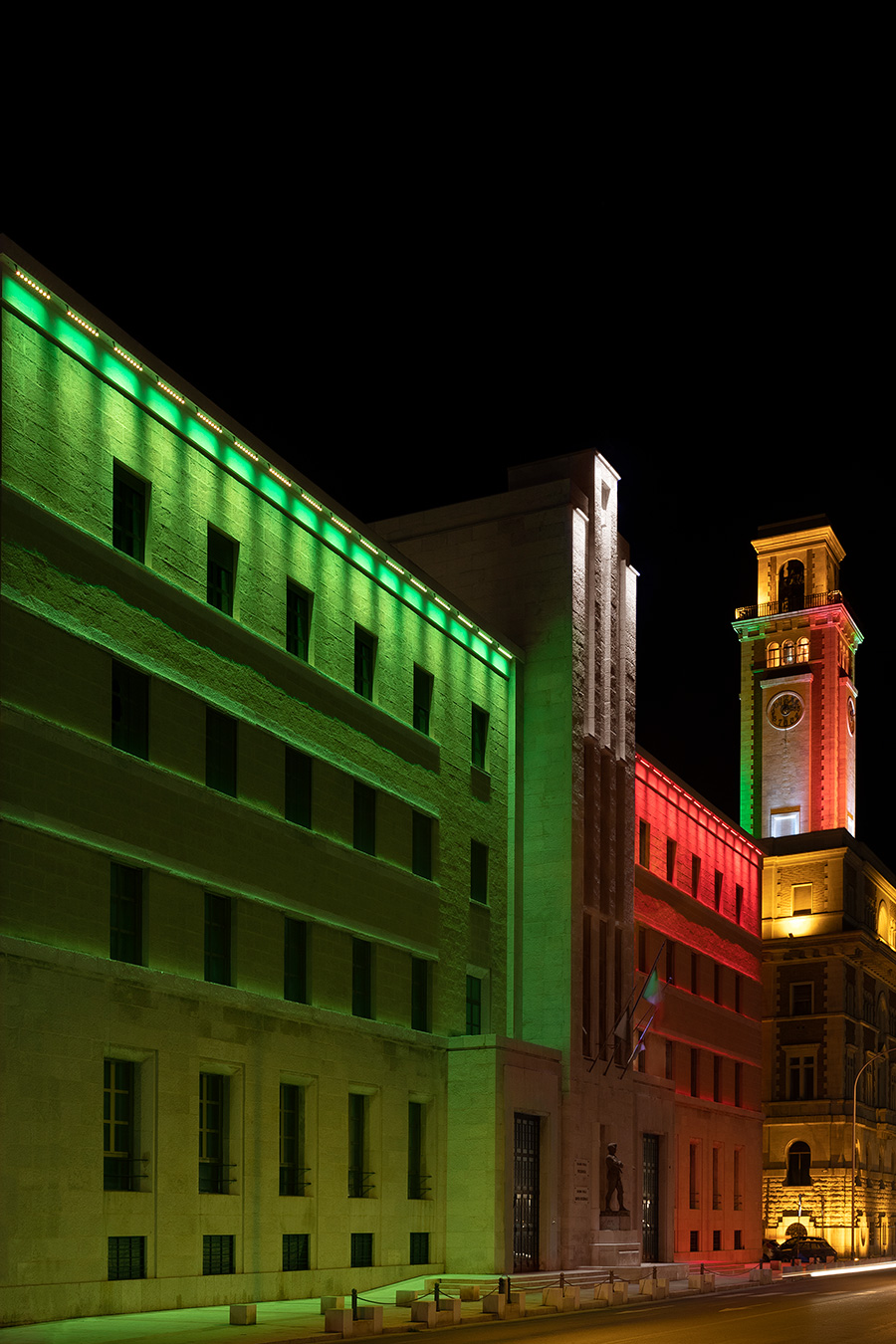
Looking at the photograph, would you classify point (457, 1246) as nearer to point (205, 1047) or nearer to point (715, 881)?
point (205, 1047)

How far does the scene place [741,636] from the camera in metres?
105

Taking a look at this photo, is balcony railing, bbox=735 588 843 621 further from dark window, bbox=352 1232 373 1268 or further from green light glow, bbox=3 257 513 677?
dark window, bbox=352 1232 373 1268

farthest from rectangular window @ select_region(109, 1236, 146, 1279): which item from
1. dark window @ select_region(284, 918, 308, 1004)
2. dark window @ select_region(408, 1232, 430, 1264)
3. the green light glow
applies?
the green light glow

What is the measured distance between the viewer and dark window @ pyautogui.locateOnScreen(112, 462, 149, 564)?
3136cm

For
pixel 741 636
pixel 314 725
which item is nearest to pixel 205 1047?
pixel 314 725

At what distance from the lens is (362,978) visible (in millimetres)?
38656

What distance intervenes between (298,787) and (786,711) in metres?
69.5

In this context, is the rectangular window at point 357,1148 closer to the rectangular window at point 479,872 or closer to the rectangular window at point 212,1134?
the rectangular window at point 212,1134

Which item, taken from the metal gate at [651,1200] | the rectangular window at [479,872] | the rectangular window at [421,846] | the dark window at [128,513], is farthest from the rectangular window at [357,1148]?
the metal gate at [651,1200]

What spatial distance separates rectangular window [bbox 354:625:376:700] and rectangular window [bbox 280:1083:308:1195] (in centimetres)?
1042

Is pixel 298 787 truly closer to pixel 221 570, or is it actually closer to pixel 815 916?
pixel 221 570

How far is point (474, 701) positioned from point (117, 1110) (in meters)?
19.1

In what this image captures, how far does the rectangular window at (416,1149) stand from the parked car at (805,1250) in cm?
3395

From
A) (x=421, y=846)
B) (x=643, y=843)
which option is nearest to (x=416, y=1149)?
(x=421, y=846)
